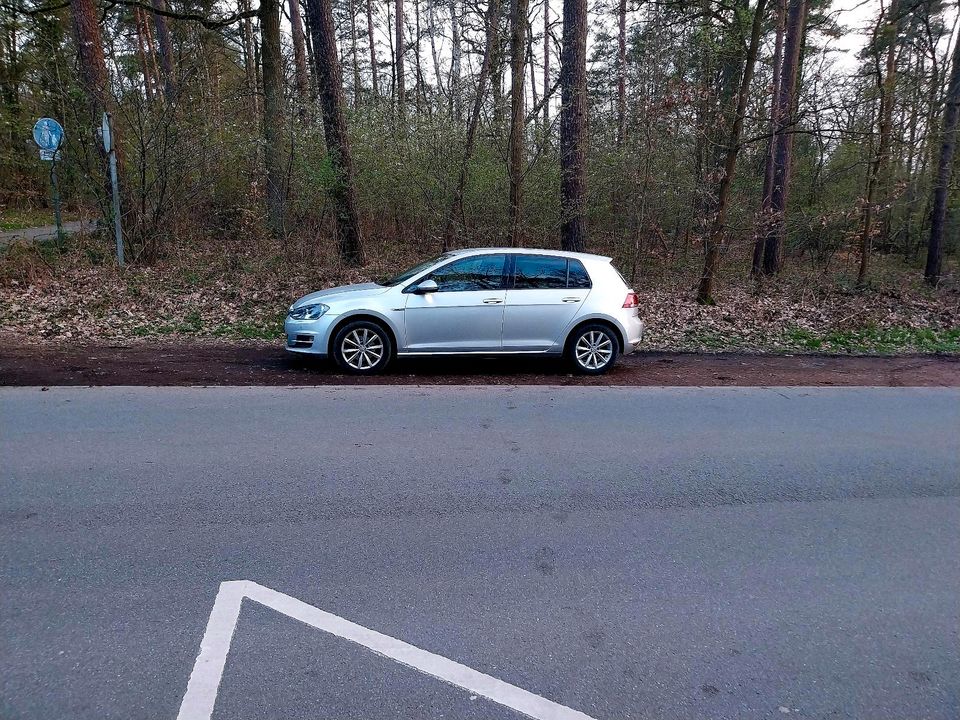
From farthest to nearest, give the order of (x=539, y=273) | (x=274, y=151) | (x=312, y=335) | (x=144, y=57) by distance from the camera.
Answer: (x=144, y=57), (x=274, y=151), (x=539, y=273), (x=312, y=335)

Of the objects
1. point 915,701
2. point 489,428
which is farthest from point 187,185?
point 915,701

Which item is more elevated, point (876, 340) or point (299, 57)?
point (299, 57)

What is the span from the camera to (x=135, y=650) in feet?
10.6

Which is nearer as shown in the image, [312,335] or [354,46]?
[312,335]

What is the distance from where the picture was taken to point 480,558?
4.21m

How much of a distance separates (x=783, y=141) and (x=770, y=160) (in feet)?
4.81

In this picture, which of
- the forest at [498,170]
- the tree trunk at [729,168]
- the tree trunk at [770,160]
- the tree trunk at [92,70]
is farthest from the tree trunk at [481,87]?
the tree trunk at [92,70]

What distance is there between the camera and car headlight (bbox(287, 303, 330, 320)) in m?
8.81

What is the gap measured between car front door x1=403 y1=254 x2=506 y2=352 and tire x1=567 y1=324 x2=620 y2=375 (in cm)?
106

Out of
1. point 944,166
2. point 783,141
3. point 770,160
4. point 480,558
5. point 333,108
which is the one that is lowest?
point 480,558

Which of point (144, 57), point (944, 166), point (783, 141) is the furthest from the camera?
point (144, 57)

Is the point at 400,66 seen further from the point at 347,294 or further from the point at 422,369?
the point at 422,369

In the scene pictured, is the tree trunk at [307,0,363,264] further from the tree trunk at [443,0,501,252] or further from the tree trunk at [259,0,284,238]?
the tree trunk at [443,0,501,252]

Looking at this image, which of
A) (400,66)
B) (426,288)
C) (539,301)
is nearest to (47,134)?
(426,288)
